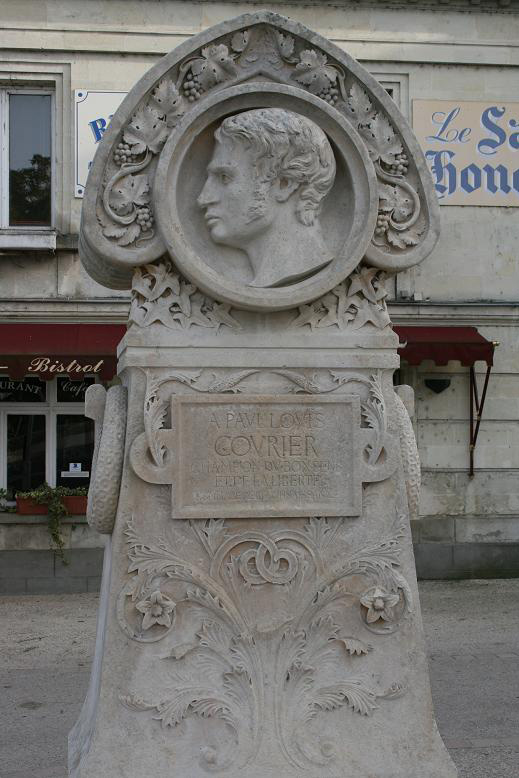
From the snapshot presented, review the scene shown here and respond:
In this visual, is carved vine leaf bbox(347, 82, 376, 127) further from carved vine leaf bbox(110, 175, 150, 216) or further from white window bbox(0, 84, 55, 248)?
white window bbox(0, 84, 55, 248)

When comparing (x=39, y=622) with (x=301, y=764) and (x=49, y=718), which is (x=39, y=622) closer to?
(x=49, y=718)

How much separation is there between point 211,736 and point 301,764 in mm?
314

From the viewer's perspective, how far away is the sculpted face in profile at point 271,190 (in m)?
3.25

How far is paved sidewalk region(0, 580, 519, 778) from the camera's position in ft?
17.1

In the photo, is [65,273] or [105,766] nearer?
[105,766]

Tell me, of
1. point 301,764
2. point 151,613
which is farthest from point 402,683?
point 151,613

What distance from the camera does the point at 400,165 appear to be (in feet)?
11.1

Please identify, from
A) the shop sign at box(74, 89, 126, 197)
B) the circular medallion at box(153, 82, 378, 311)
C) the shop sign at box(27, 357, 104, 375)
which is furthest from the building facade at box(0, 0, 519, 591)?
the circular medallion at box(153, 82, 378, 311)

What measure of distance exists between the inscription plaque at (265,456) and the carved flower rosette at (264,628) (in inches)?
3.2

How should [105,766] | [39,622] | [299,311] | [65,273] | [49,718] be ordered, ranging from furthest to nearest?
[65,273] → [39,622] → [49,718] → [299,311] → [105,766]

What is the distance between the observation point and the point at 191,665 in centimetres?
314

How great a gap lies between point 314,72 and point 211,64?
1.21 ft

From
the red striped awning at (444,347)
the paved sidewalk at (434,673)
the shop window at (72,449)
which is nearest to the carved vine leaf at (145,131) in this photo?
the paved sidewalk at (434,673)

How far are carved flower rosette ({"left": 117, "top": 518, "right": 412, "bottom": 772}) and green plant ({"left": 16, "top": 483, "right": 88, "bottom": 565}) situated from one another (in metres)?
8.48
